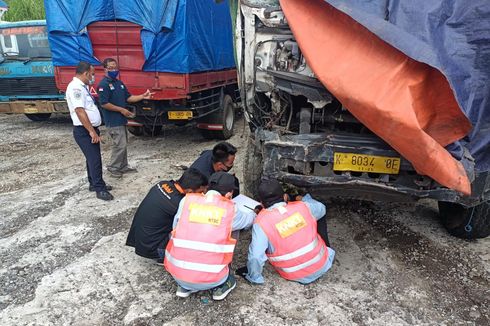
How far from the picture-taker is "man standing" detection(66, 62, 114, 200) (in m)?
4.45

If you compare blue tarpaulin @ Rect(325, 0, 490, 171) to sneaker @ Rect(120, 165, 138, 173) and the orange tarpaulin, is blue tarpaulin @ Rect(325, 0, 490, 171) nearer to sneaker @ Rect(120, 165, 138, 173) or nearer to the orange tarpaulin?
the orange tarpaulin

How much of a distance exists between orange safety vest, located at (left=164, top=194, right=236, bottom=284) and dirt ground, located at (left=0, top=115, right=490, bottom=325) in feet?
0.90

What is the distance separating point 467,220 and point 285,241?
1776mm

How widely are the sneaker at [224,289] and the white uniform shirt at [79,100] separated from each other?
2.70 metres

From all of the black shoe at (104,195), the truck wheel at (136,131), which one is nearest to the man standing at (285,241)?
the black shoe at (104,195)

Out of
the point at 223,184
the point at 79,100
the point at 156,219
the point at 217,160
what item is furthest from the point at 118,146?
the point at 223,184

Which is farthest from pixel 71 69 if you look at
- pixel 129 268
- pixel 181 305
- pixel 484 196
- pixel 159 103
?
pixel 484 196

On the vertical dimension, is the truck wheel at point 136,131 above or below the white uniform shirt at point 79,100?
below

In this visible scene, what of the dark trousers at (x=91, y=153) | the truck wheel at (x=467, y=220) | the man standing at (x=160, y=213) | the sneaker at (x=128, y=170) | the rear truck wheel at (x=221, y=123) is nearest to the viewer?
the man standing at (x=160, y=213)

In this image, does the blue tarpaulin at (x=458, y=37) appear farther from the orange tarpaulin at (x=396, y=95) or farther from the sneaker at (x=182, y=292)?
the sneaker at (x=182, y=292)

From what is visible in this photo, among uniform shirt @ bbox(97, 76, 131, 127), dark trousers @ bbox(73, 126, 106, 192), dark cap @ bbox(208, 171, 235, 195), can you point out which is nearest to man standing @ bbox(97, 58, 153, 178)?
uniform shirt @ bbox(97, 76, 131, 127)

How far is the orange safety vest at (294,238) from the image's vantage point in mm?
2898

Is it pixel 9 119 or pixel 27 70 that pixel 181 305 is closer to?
pixel 27 70

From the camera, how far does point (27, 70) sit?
872cm
